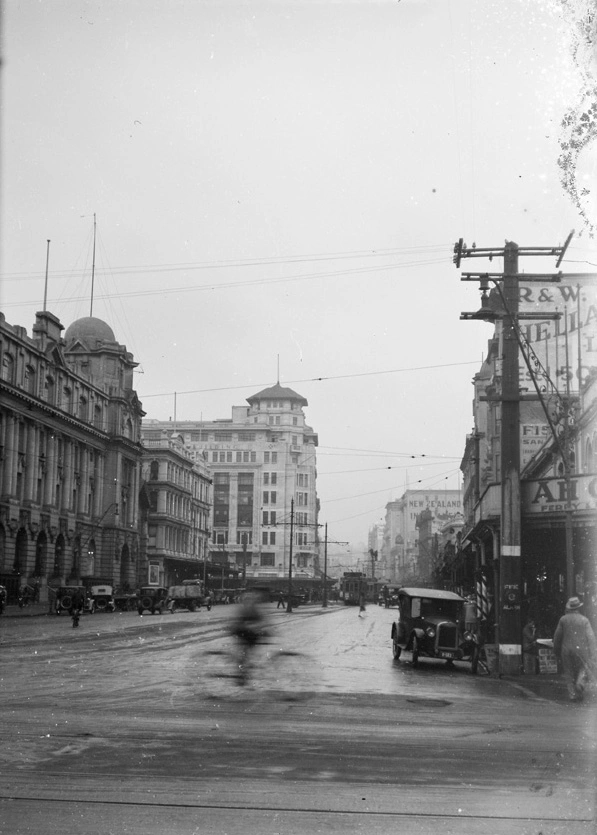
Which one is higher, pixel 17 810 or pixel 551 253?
pixel 551 253

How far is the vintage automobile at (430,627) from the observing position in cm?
2242

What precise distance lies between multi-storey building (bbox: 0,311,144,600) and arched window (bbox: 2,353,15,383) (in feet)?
0.23

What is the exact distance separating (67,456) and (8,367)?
14.3 metres

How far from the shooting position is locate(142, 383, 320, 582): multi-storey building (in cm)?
14725

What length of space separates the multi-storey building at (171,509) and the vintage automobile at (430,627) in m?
72.2

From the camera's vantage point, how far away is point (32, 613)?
57.4 m

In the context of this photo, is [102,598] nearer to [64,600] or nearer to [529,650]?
[64,600]

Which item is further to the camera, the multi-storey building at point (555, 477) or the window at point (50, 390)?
the window at point (50, 390)

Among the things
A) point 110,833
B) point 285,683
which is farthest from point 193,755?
point 285,683

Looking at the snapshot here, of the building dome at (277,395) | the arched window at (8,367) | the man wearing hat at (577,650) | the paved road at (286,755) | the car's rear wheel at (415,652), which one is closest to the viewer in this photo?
the paved road at (286,755)

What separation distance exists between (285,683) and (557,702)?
4.76 meters

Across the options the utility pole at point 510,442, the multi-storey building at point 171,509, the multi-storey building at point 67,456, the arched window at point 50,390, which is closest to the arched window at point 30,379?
the multi-storey building at point 67,456

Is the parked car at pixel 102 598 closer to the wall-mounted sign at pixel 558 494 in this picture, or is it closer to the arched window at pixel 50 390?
the arched window at pixel 50 390

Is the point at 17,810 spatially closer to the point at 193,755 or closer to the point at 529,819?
the point at 193,755
